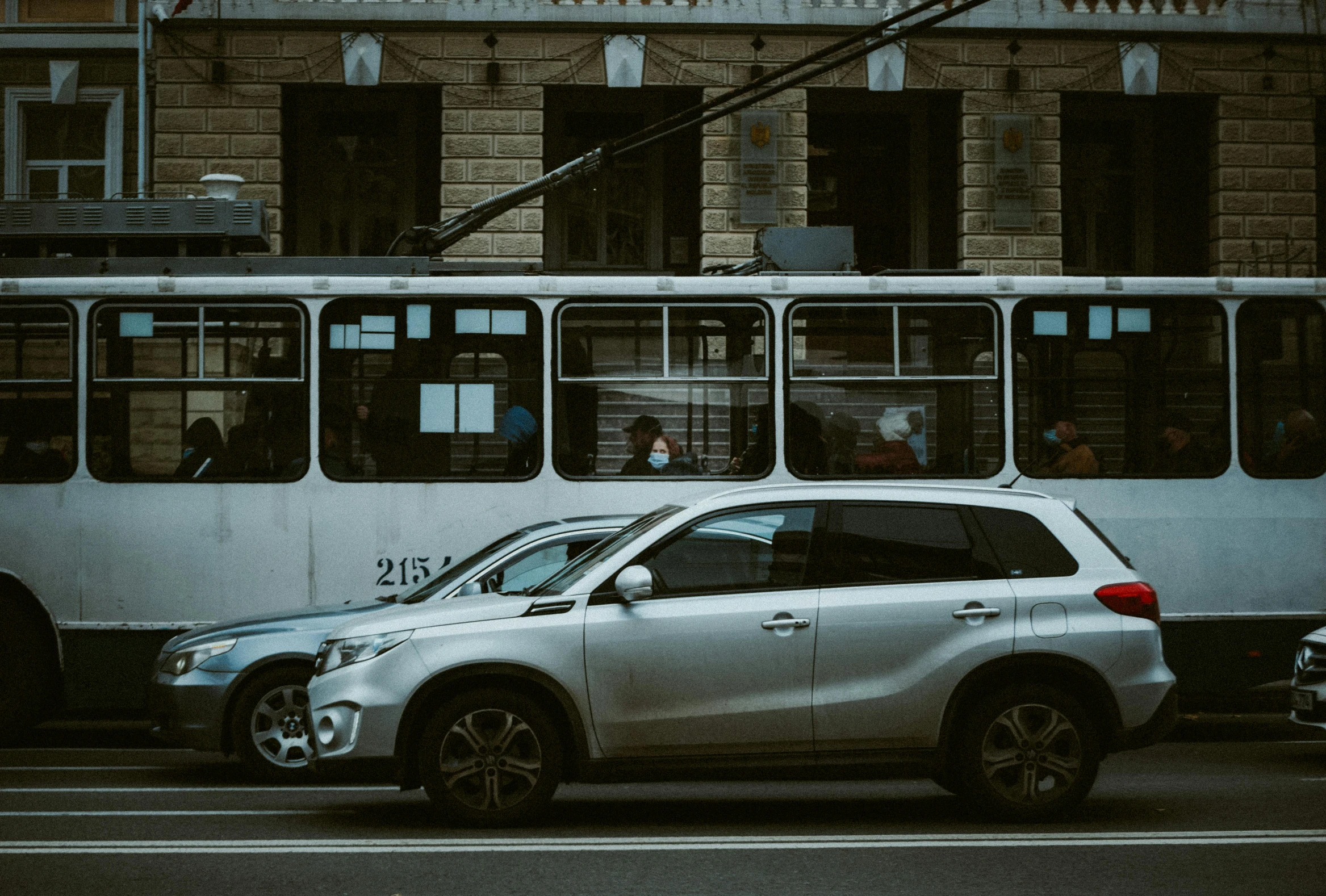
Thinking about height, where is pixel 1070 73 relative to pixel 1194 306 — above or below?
above

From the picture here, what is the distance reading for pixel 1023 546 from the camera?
26.9 ft

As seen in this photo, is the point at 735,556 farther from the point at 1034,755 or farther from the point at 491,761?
the point at 1034,755

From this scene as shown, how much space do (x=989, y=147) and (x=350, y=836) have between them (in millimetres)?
15085

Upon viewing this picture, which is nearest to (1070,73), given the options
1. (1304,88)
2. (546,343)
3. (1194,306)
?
(1304,88)

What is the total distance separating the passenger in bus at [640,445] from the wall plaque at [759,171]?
31.0ft

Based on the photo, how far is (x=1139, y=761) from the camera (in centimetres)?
1088

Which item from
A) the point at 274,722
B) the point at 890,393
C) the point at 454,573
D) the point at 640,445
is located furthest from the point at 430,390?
the point at 890,393

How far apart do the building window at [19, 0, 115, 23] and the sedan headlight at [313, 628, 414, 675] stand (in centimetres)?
1557

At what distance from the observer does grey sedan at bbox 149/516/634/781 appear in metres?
9.80

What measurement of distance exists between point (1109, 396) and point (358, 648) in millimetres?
5973

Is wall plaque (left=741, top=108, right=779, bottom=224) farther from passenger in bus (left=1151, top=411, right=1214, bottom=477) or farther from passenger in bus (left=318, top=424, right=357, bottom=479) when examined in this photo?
passenger in bus (left=318, top=424, right=357, bottom=479)

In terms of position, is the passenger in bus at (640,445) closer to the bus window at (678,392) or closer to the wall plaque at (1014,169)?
the bus window at (678,392)

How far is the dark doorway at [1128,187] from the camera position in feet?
72.4

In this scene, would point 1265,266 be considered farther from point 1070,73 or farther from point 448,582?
point 448,582
